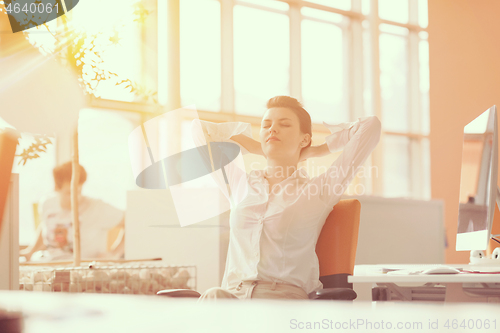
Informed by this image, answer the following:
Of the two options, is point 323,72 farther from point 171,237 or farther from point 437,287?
point 437,287

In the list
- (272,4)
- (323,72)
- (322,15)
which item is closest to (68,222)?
(272,4)

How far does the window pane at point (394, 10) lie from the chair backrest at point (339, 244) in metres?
7.01

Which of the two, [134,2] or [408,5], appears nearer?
[134,2]

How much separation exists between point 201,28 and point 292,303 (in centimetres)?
642

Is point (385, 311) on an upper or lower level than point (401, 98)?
lower

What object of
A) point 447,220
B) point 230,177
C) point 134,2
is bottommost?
point 447,220

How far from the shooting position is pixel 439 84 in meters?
6.30

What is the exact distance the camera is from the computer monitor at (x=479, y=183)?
4.52 feet

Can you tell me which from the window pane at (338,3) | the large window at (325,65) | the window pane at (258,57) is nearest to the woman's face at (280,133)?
the large window at (325,65)

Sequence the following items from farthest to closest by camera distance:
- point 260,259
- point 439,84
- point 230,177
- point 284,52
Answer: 1. point 284,52
2. point 439,84
3. point 230,177
4. point 260,259

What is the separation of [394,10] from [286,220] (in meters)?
7.32

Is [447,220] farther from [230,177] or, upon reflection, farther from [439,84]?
[230,177]

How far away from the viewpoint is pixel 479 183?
59.1 inches

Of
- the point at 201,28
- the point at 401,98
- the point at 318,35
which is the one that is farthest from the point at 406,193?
the point at 201,28
